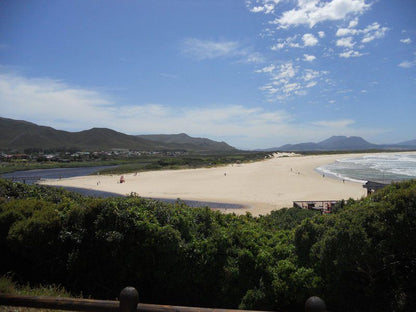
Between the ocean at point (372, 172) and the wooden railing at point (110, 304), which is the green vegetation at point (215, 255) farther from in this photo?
the ocean at point (372, 172)

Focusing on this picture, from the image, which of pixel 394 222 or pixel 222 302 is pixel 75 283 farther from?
pixel 394 222

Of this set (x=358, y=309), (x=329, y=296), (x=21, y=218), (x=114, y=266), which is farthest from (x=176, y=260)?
(x=21, y=218)

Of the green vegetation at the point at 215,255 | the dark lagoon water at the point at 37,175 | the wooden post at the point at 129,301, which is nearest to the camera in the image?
the wooden post at the point at 129,301

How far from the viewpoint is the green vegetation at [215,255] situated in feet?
13.9

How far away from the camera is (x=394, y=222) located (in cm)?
408

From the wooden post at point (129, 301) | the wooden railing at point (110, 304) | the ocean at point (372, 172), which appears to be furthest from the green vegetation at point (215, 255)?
the ocean at point (372, 172)

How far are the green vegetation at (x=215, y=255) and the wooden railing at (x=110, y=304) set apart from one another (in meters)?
2.73

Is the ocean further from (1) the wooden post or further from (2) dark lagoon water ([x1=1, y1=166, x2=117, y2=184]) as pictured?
(2) dark lagoon water ([x1=1, y1=166, x2=117, y2=184])

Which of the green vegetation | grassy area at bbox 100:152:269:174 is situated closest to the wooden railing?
the green vegetation

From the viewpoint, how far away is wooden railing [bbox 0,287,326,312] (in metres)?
1.97

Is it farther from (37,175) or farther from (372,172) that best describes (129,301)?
(37,175)

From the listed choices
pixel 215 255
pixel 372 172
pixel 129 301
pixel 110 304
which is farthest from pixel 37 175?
pixel 129 301

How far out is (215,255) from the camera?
5.38 m

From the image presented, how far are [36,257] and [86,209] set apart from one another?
1314mm
